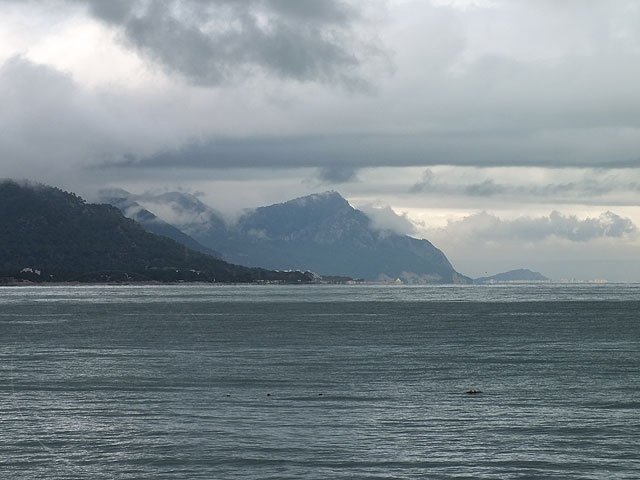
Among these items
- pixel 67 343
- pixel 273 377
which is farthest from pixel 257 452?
pixel 67 343

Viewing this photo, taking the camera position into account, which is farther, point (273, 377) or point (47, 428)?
point (273, 377)

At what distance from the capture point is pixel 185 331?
168250 millimetres

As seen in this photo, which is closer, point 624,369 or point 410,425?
point 410,425

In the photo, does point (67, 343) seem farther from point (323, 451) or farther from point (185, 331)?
point (323, 451)

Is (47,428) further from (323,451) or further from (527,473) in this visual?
(527,473)

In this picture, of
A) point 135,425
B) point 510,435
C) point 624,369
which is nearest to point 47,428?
point 135,425

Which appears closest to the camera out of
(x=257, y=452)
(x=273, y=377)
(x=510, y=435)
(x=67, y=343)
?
(x=257, y=452)

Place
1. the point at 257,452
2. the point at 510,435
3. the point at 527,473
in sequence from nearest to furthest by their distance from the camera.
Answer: the point at 527,473
the point at 257,452
the point at 510,435

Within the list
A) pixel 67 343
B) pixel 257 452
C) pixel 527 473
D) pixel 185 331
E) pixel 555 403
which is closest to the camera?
pixel 527 473

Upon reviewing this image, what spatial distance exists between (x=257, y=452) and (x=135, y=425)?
40.2 feet

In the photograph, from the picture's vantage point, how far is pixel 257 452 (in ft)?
192

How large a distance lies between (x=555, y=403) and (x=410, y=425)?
1623cm

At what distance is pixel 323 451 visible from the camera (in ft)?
194

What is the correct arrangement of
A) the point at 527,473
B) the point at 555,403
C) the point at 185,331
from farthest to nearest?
the point at 185,331 < the point at 555,403 < the point at 527,473
